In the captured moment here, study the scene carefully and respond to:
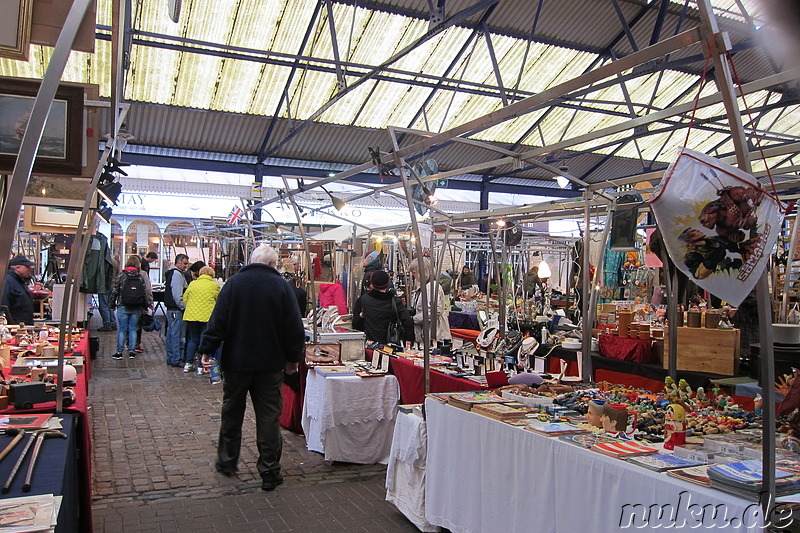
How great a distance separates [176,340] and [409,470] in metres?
6.95

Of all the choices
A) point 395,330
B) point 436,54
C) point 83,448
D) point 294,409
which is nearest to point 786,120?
point 436,54

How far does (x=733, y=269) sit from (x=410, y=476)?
262 centimetres

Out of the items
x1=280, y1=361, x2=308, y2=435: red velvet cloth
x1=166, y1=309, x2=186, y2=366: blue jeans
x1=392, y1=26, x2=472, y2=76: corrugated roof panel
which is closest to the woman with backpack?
x1=166, y1=309, x2=186, y2=366: blue jeans

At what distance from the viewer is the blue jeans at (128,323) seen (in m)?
10.3

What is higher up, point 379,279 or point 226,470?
point 379,279

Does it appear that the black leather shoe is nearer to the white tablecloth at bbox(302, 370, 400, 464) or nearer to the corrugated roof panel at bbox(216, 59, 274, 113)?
the white tablecloth at bbox(302, 370, 400, 464)

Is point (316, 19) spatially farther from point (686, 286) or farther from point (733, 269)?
point (733, 269)

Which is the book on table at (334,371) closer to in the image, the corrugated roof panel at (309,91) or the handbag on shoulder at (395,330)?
the handbag on shoulder at (395,330)

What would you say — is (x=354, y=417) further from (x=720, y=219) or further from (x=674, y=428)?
(x=720, y=219)

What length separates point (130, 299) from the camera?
32.8ft

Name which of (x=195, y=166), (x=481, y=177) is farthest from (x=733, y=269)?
(x=481, y=177)

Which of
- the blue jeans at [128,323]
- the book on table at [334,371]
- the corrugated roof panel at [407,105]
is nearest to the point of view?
the book on table at [334,371]

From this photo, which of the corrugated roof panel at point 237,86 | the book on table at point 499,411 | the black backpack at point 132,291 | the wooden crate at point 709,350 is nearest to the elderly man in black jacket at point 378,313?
the wooden crate at point 709,350

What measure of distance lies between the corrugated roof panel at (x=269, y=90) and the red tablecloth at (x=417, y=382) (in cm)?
924
